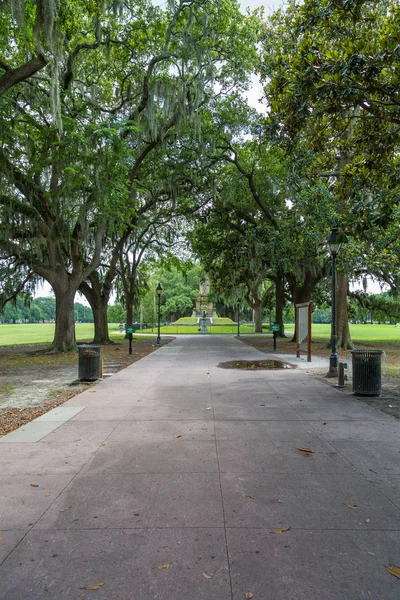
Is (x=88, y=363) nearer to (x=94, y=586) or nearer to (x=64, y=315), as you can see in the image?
(x=94, y=586)

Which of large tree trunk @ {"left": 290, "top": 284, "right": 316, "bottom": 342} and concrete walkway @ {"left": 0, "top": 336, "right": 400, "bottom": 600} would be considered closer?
concrete walkway @ {"left": 0, "top": 336, "right": 400, "bottom": 600}

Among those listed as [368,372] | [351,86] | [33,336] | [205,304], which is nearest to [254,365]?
[368,372]

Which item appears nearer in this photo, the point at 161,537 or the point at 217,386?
the point at 161,537

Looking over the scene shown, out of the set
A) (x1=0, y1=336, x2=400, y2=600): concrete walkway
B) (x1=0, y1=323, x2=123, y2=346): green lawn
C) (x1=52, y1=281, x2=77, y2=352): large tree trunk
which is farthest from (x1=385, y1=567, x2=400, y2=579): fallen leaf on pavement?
(x1=0, y1=323, x2=123, y2=346): green lawn

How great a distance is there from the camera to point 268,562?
9.61 ft

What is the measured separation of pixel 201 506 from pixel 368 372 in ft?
20.2

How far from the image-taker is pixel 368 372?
28.9ft

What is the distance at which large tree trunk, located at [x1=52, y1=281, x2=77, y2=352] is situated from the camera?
19844mm

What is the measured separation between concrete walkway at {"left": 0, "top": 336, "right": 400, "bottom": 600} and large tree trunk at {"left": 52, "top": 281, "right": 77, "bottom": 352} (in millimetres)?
13330

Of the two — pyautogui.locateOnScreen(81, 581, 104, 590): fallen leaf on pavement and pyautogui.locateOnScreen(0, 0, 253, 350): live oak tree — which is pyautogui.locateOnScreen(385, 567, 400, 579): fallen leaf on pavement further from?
pyautogui.locateOnScreen(0, 0, 253, 350): live oak tree

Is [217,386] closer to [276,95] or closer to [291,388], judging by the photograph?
[291,388]

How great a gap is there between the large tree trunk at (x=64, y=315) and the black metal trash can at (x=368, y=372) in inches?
574

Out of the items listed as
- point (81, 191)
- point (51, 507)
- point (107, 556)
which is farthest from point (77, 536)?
point (81, 191)

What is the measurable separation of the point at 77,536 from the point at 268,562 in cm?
147
